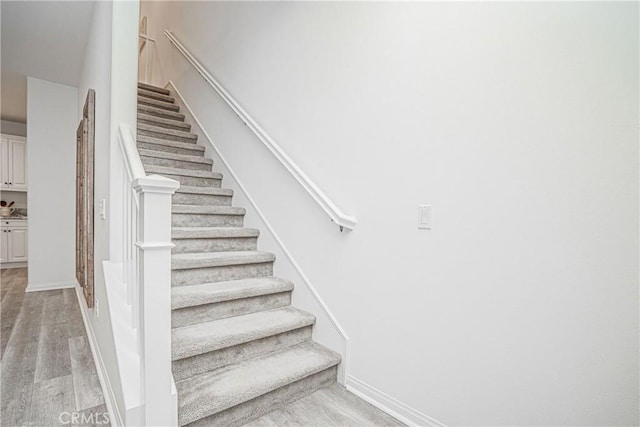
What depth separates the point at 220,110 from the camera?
12.4 ft

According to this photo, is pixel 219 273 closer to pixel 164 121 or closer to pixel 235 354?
pixel 235 354

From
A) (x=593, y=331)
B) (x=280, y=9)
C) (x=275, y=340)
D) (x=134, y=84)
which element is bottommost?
(x=275, y=340)

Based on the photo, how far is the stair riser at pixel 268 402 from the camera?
168cm

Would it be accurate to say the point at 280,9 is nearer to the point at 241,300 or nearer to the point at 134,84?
the point at 134,84

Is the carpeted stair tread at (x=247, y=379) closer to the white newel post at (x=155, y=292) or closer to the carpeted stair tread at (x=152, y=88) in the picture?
the white newel post at (x=155, y=292)

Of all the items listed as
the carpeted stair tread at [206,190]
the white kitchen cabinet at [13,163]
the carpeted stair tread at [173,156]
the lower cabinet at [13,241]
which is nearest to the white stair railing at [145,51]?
the white kitchen cabinet at [13,163]

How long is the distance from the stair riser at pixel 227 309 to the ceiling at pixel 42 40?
2.61m

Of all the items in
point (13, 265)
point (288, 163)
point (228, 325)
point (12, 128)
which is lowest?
point (13, 265)

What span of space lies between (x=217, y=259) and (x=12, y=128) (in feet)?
20.3

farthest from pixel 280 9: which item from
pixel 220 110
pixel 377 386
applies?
pixel 377 386

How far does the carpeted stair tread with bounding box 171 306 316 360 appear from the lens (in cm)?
184

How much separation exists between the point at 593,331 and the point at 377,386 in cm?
112

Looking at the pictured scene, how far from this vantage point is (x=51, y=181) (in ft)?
15.0

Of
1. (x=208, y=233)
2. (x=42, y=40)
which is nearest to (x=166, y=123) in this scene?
(x=42, y=40)
